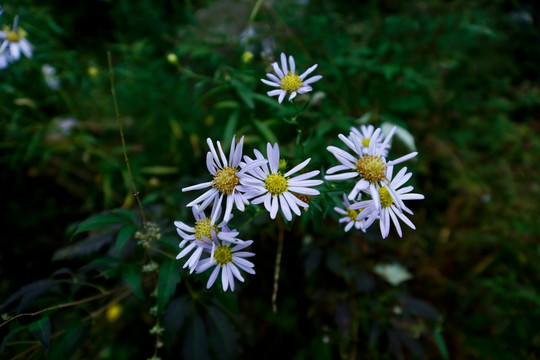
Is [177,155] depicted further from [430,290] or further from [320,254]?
[430,290]

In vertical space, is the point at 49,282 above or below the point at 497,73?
below

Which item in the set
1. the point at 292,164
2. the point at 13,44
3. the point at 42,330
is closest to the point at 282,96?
the point at 292,164

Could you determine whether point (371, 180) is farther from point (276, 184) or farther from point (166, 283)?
point (166, 283)

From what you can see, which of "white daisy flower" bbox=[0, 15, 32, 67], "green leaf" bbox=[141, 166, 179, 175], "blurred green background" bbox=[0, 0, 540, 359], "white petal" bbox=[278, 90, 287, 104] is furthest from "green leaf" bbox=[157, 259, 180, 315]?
"white daisy flower" bbox=[0, 15, 32, 67]

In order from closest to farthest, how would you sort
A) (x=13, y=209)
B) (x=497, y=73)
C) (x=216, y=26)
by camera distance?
→ (x=13, y=209)
(x=216, y=26)
(x=497, y=73)

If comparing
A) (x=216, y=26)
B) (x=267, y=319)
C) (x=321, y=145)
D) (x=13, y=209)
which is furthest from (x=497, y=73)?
(x=13, y=209)

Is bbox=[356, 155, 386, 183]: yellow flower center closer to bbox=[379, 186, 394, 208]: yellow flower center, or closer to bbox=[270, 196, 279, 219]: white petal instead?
bbox=[379, 186, 394, 208]: yellow flower center
